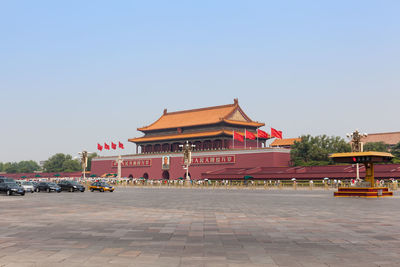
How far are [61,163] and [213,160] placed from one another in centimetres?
5988

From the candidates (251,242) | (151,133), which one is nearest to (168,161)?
(151,133)

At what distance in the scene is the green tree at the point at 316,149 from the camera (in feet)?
216

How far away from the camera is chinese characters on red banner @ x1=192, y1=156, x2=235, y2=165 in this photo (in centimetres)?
7207

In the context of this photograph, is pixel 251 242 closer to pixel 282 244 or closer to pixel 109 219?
pixel 282 244

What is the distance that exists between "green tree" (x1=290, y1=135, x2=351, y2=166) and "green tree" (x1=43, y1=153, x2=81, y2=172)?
66634mm

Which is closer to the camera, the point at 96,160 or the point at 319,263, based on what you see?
the point at 319,263

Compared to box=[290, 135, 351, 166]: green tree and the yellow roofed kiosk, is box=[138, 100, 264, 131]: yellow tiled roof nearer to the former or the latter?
box=[290, 135, 351, 166]: green tree

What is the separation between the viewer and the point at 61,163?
118188mm

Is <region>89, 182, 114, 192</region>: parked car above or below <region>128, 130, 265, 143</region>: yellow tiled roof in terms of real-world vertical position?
below

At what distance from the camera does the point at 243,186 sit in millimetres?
52844

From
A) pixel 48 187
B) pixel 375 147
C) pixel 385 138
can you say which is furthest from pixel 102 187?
pixel 385 138

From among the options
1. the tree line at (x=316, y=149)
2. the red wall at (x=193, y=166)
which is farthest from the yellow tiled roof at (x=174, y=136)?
the tree line at (x=316, y=149)

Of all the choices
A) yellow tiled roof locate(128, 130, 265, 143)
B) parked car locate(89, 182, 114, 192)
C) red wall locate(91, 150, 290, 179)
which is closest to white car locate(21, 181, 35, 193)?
parked car locate(89, 182, 114, 192)

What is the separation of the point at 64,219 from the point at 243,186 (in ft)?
131
